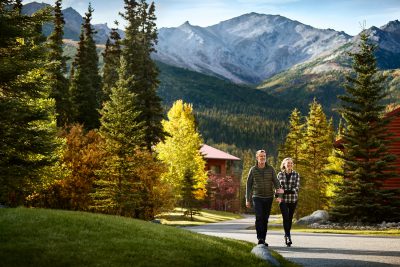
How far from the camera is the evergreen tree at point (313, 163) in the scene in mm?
41469

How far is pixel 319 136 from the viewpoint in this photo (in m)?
50.7

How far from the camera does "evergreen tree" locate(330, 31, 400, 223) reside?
28.6 metres

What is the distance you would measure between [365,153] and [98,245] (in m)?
22.4

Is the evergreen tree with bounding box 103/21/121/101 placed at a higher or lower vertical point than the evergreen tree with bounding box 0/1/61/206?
higher

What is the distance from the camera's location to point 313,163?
1982 inches

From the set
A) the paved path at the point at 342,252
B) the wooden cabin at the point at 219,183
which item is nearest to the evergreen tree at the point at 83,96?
the wooden cabin at the point at 219,183

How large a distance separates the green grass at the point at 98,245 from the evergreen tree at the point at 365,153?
1774 centimetres

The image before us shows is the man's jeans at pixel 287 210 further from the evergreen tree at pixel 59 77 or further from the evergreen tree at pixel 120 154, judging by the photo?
the evergreen tree at pixel 59 77

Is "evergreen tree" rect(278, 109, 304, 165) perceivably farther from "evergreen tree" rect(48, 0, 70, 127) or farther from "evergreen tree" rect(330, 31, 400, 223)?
"evergreen tree" rect(48, 0, 70, 127)

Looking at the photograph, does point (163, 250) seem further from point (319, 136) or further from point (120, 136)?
point (319, 136)

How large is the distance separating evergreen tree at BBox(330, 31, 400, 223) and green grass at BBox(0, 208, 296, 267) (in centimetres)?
1774

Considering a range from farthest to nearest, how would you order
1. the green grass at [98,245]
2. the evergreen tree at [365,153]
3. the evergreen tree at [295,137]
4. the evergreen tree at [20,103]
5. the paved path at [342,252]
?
the evergreen tree at [295,137], the evergreen tree at [365,153], the evergreen tree at [20,103], the paved path at [342,252], the green grass at [98,245]

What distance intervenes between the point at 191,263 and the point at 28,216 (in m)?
5.18

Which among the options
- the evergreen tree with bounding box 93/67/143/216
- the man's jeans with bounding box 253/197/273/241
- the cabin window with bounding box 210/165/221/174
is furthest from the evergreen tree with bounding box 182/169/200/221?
the man's jeans with bounding box 253/197/273/241
